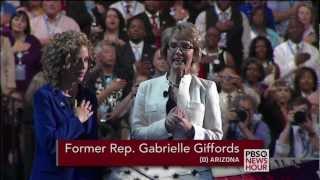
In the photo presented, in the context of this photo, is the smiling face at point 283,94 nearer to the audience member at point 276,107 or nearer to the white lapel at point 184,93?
the audience member at point 276,107

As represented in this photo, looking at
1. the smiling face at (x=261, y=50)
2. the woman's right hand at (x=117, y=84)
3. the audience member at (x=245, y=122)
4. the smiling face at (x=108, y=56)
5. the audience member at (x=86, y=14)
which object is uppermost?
the audience member at (x=86, y=14)

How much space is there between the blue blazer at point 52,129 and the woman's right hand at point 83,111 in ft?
0.12

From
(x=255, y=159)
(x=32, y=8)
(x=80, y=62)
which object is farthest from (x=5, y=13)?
(x=255, y=159)

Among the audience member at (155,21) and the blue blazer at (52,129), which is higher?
the audience member at (155,21)

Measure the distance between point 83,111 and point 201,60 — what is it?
1049 millimetres

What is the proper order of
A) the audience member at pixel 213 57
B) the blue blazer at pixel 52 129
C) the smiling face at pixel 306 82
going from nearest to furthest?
the blue blazer at pixel 52 129 → the audience member at pixel 213 57 → the smiling face at pixel 306 82

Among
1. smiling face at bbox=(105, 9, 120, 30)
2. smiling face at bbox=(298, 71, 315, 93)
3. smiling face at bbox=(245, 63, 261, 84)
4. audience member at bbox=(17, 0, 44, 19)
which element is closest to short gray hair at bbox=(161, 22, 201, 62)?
smiling face at bbox=(105, 9, 120, 30)

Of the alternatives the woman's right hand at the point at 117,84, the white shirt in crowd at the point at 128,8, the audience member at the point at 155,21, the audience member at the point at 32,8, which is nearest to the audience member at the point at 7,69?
the audience member at the point at 32,8

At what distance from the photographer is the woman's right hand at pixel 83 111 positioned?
18.0ft

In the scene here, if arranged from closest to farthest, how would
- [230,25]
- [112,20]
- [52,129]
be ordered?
[52,129]
[112,20]
[230,25]

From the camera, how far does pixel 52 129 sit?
5.33m

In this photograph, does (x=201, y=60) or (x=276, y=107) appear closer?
(x=201, y=60)

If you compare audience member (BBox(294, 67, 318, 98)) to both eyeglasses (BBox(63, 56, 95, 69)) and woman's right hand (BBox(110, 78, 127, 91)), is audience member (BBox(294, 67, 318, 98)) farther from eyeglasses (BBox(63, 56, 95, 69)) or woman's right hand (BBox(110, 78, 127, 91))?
eyeglasses (BBox(63, 56, 95, 69))

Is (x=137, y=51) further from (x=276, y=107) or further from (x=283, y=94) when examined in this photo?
(x=283, y=94)
